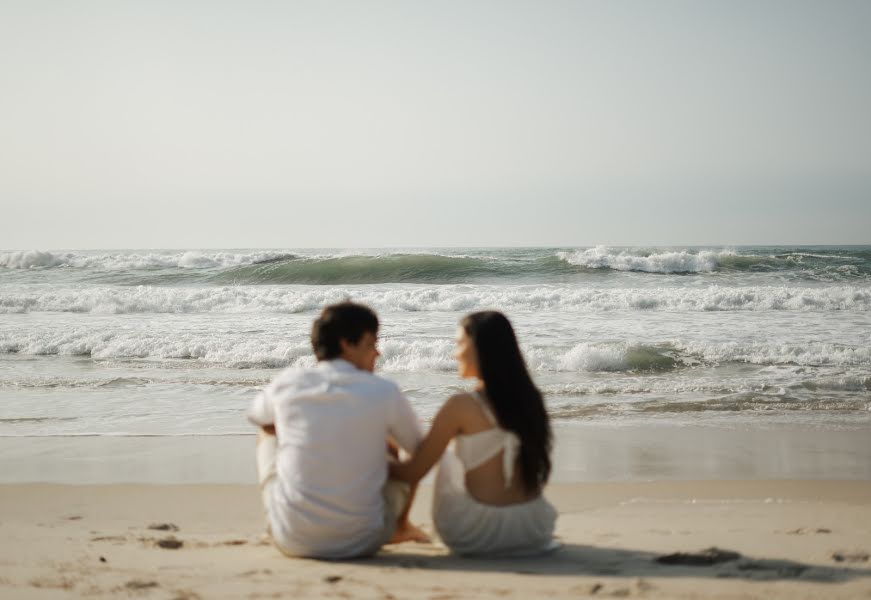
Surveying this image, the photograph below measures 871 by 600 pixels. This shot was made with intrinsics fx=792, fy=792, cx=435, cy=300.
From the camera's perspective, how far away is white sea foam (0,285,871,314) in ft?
54.1

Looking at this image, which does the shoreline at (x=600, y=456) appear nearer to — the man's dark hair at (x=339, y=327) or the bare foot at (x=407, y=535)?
the bare foot at (x=407, y=535)

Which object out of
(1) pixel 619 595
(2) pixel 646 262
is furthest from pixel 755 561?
(2) pixel 646 262

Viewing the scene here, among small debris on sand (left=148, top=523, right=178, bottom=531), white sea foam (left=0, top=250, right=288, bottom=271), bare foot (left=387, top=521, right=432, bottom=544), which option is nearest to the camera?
bare foot (left=387, top=521, right=432, bottom=544)

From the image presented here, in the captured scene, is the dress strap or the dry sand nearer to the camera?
the dry sand

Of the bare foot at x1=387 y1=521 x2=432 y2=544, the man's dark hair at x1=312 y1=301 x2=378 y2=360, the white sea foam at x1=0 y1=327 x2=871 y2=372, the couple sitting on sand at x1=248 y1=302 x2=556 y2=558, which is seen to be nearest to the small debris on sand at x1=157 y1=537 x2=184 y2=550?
the couple sitting on sand at x1=248 y1=302 x2=556 y2=558

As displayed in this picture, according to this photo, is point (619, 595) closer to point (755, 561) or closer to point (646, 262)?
point (755, 561)

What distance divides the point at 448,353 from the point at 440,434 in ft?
24.8

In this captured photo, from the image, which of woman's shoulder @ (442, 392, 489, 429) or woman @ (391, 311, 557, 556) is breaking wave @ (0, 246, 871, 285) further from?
woman's shoulder @ (442, 392, 489, 429)

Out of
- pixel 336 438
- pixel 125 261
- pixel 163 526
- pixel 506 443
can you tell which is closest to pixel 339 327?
pixel 336 438

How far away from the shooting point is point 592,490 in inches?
196

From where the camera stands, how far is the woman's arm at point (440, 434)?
3.07m

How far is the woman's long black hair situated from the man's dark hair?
0.38m

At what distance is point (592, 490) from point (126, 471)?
3.17 metres

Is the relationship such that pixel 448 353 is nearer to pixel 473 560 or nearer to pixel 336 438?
pixel 473 560
